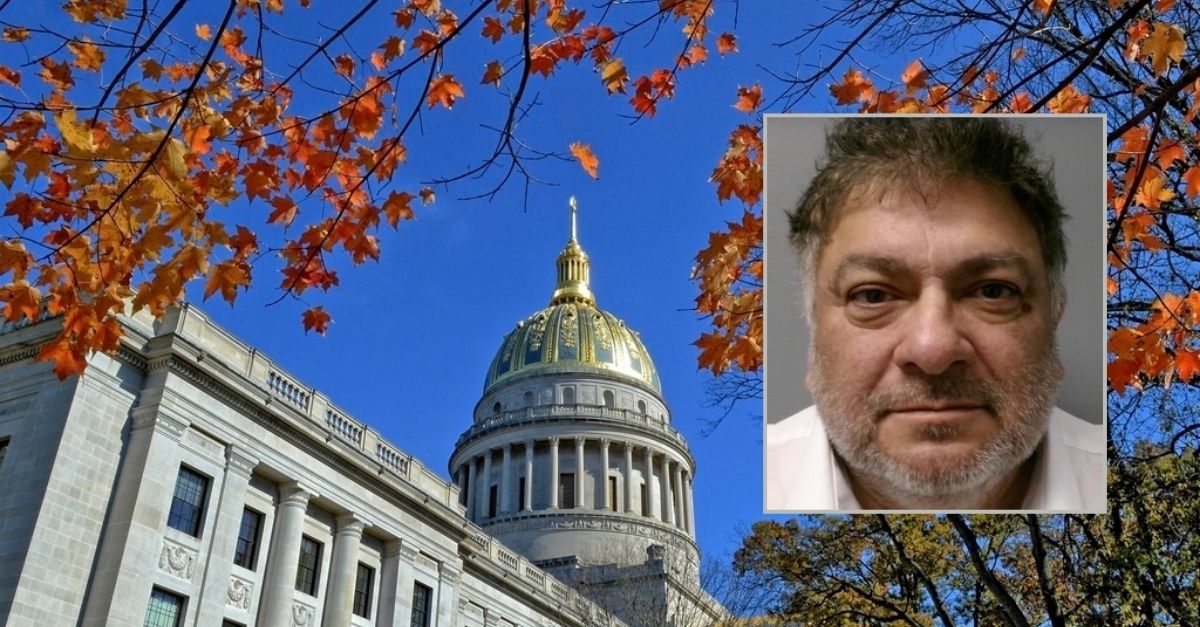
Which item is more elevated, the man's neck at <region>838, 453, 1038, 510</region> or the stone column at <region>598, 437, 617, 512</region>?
the stone column at <region>598, 437, 617, 512</region>

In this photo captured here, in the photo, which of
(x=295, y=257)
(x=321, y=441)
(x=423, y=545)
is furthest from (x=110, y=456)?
(x=295, y=257)

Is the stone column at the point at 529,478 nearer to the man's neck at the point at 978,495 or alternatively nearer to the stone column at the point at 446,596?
the stone column at the point at 446,596

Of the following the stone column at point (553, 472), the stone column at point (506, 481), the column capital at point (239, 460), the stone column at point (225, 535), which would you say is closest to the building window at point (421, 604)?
the stone column at point (225, 535)

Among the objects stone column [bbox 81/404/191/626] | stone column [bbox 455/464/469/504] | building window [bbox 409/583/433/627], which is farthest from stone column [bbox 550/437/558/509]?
stone column [bbox 81/404/191/626]

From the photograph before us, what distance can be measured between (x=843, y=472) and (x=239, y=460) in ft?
89.2

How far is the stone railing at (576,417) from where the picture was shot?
253ft

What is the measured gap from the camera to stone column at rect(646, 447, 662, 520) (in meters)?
75.7

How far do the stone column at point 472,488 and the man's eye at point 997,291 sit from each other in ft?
248

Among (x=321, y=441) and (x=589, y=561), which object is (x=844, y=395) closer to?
(x=321, y=441)

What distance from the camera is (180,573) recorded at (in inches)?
1033

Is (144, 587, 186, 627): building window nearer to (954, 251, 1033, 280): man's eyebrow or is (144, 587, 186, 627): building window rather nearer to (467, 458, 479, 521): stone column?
(954, 251, 1033, 280): man's eyebrow

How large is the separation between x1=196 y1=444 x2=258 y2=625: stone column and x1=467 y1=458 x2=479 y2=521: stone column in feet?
163

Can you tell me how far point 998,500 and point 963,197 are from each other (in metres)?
1.19

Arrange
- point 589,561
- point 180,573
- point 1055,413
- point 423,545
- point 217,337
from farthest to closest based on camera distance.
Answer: point 589,561 → point 423,545 → point 217,337 → point 180,573 → point 1055,413
